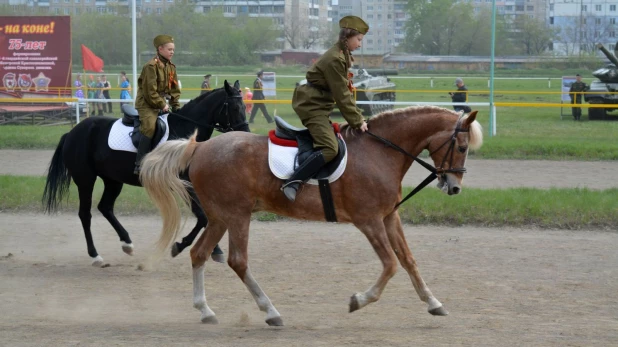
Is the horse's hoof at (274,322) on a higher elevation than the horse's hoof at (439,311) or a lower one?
lower

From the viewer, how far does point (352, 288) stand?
8.29 m

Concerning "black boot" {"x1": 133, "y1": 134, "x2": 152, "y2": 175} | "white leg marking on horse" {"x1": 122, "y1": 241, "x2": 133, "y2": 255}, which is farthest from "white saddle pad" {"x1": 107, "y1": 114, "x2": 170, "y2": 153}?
"white leg marking on horse" {"x1": 122, "y1": 241, "x2": 133, "y2": 255}

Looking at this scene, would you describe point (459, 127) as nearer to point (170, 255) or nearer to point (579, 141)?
point (170, 255)

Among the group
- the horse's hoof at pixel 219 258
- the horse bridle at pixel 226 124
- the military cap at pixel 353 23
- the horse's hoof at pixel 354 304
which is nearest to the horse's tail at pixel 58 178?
the horse bridle at pixel 226 124

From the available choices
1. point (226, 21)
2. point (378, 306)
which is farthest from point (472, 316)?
point (226, 21)

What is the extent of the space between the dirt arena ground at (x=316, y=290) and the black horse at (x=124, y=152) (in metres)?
0.44

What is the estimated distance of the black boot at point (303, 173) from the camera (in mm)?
7121

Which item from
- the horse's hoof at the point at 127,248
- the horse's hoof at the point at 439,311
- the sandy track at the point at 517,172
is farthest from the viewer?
the sandy track at the point at 517,172

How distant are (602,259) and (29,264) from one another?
6628 millimetres

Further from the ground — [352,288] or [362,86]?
[362,86]

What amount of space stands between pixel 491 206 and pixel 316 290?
4.78 metres

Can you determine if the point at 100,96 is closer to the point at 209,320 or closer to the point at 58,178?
the point at 58,178

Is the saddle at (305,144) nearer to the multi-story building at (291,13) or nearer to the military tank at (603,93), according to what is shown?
the military tank at (603,93)

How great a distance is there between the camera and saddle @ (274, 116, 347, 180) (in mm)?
7219
